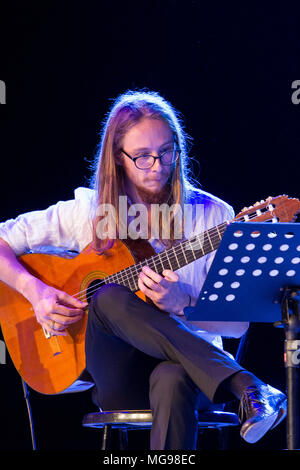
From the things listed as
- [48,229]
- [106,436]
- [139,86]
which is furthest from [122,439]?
[139,86]

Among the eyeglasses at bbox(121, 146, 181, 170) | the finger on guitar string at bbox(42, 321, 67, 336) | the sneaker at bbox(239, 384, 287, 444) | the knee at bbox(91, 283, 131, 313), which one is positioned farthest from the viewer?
the eyeglasses at bbox(121, 146, 181, 170)

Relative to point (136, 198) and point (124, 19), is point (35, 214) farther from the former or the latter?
point (124, 19)

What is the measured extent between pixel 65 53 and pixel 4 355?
160cm

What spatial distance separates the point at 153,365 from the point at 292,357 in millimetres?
479

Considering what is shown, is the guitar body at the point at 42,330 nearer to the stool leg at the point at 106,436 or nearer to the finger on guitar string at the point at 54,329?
the finger on guitar string at the point at 54,329

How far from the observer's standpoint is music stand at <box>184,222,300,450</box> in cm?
147

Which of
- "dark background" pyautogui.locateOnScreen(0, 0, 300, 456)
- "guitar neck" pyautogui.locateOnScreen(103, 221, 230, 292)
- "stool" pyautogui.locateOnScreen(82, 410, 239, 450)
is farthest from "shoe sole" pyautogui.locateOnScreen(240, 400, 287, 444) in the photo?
"dark background" pyautogui.locateOnScreen(0, 0, 300, 456)

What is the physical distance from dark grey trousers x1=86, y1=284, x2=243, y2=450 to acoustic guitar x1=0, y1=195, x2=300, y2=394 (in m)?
0.31

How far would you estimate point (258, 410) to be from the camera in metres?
1.43

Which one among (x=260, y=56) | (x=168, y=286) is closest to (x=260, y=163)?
(x=260, y=56)

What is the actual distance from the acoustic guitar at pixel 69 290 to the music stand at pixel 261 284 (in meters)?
0.36

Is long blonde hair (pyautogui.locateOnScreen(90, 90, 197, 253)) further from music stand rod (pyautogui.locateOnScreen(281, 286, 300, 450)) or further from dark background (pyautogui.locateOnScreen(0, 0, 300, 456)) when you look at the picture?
music stand rod (pyautogui.locateOnScreen(281, 286, 300, 450))

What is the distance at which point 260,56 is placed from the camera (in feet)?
10.0

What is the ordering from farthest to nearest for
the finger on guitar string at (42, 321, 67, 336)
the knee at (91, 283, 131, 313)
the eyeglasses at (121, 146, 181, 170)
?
the eyeglasses at (121, 146, 181, 170), the finger on guitar string at (42, 321, 67, 336), the knee at (91, 283, 131, 313)
